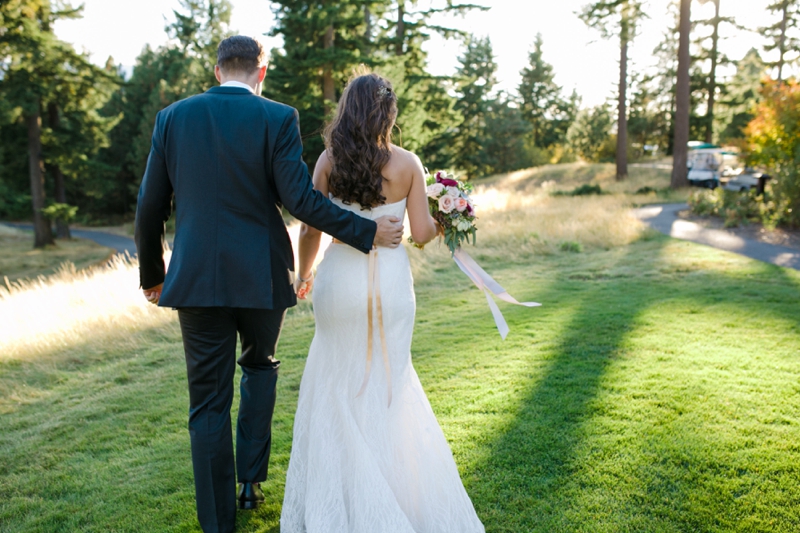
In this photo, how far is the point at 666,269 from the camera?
8.57 metres

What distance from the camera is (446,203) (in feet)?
10.5

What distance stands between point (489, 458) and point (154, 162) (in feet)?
8.13

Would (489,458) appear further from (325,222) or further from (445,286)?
(445,286)

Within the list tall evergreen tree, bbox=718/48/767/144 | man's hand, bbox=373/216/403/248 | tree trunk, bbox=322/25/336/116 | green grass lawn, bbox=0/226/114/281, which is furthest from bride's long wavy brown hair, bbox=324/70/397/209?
tall evergreen tree, bbox=718/48/767/144

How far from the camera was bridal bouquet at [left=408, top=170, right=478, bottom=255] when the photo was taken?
3.21m

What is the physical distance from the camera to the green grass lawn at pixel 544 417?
9.81 ft

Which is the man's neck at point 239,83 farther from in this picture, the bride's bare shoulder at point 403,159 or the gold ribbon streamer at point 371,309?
the gold ribbon streamer at point 371,309

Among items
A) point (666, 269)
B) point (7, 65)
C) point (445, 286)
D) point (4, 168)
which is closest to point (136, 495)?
point (445, 286)

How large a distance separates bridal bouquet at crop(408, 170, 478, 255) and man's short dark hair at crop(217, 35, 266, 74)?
116 centimetres

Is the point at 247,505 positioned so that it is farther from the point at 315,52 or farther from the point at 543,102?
the point at 543,102

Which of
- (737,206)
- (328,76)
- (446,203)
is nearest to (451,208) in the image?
(446,203)

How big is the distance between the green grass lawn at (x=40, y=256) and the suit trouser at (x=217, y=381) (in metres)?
18.4

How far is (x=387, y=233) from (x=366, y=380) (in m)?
0.70

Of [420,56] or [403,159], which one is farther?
[420,56]
